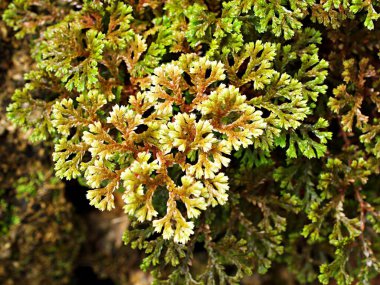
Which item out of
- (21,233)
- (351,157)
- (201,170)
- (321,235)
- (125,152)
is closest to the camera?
(201,170)

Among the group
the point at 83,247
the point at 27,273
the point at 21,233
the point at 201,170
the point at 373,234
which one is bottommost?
the point at 83,247

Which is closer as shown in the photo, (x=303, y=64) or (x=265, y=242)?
(x=303, y=64)

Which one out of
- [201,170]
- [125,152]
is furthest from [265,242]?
[125,152]

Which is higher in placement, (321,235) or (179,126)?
(179,126)

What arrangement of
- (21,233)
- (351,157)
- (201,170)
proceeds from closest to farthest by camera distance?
(201,170), (351,157), (21,233)

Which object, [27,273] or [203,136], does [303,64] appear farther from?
[27,273]

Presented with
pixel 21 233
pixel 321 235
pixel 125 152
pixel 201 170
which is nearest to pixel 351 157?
pixel 321 235
